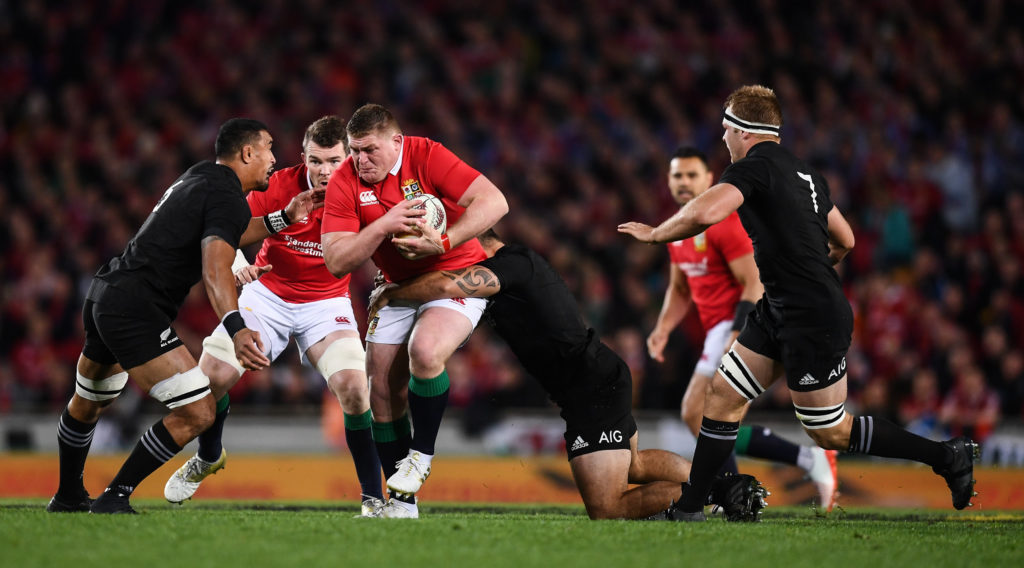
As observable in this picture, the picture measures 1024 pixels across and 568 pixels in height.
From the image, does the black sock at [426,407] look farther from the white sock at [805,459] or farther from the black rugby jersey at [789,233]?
the white sock at [805,459]

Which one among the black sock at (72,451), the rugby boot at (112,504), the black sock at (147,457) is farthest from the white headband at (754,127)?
the black sock at (72,451)

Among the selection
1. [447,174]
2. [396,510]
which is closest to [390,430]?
[396,510]

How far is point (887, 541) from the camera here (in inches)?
210

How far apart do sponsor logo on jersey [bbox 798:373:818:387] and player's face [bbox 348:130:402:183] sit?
2.67m

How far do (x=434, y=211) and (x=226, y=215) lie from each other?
3.83 feet

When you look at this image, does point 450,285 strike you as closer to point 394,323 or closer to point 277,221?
point 394,323

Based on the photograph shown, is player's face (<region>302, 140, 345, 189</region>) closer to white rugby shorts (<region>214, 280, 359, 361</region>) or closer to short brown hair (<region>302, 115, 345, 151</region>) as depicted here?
short brown hair (<region>302, 115, 345, 151</region>)

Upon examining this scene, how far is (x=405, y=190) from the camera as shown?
6.46 metres

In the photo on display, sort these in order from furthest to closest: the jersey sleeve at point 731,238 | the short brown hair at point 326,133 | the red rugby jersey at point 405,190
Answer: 1. the jersey sleeve at point 731,238
2. the short brown hair at point 326,133
3. the red rugby jersey at point 405,190

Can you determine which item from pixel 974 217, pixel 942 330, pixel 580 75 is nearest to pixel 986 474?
pixel 942 330

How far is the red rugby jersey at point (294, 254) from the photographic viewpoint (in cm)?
758

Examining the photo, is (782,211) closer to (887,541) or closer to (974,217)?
(887,541)

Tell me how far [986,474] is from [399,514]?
660 centimetres

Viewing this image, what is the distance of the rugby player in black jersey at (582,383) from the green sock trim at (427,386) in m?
0.49
